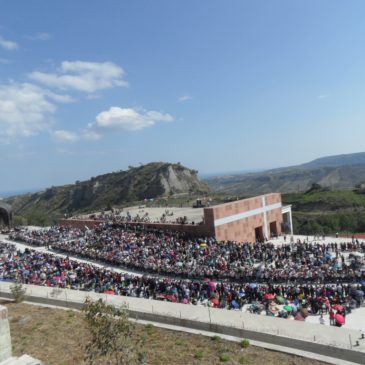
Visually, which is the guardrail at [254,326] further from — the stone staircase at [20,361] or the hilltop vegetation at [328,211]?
the hilltop vegetation at [328,211]

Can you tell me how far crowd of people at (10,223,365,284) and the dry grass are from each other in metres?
10.6

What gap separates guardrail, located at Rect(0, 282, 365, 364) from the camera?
1088 cm

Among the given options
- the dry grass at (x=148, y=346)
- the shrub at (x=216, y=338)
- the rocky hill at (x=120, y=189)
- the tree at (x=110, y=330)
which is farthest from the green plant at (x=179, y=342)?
the rocky hill at (x=120, y=189)

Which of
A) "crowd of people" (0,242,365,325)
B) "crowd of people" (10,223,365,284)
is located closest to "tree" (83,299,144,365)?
"crowd of people" (0,242,365,325)

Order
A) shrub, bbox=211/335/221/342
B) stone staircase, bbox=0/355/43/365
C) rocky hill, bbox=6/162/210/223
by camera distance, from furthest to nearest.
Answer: rocky hill, bbox=6/162/210/223, shrub, bbox=211/335/221/342, stone staircase, bbox=0/355/43/365

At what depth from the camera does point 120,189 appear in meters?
132

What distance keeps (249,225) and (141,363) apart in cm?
2962

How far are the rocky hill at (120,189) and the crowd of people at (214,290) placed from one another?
84.3 meters

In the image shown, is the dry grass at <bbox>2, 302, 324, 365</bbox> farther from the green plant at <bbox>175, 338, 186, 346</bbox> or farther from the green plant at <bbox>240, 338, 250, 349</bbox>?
the green plant at <bbox>240, 338, 250, 349</bbox>

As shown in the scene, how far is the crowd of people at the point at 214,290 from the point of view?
17.1 meters

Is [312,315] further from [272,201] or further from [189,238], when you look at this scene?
[272,201]

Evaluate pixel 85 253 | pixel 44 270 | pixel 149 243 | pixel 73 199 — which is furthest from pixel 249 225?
pixel 73 199

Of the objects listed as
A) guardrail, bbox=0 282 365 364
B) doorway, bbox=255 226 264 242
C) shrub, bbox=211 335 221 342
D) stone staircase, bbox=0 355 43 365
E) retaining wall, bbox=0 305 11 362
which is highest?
retaining wall, bbox=0 305 11 362

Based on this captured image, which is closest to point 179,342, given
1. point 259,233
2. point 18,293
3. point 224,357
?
point 224,357
